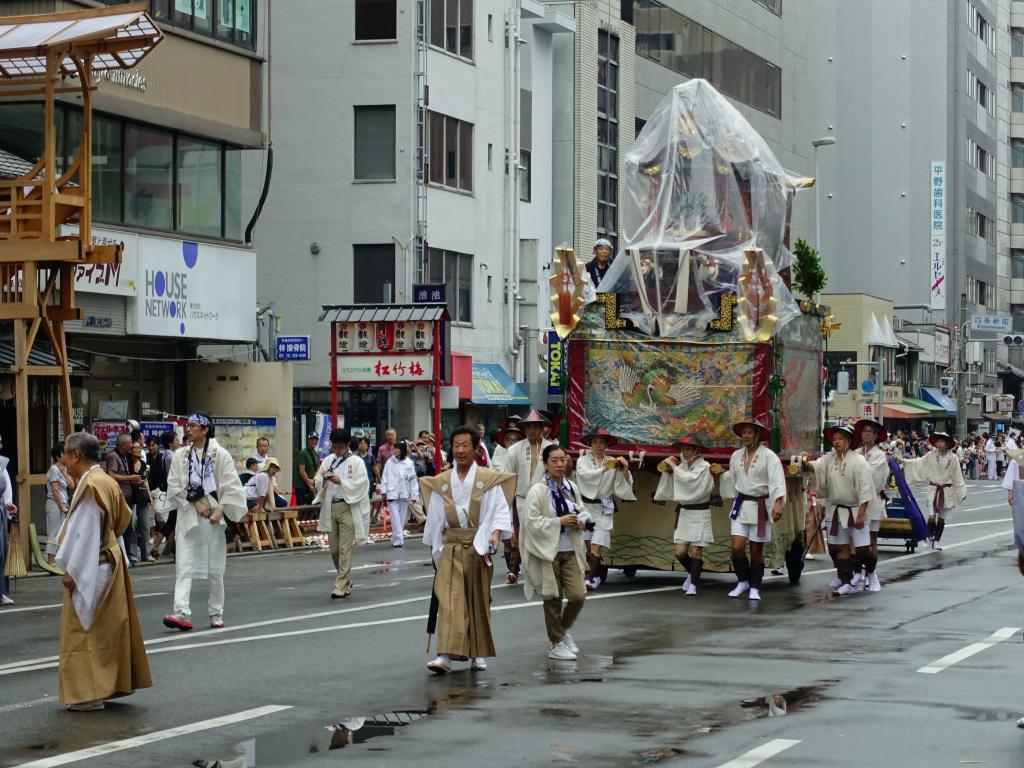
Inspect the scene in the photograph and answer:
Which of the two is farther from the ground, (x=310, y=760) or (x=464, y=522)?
(x=464, y=522)

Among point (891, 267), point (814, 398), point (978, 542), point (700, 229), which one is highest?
point (891, 267)

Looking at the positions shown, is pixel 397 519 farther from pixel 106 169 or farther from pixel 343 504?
pixel 343 504

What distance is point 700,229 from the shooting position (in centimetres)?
2067

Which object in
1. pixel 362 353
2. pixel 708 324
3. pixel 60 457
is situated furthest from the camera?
pixel 362 353

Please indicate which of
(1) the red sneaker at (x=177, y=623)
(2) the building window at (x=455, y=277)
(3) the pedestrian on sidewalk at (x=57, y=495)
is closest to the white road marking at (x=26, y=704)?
(1) the red sneaker at (x=177, y=623)

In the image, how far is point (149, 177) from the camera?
29.8 meters

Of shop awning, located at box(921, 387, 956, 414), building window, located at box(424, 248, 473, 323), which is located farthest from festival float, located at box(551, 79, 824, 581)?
shop awning, located at box(921, 387, 956, 414)

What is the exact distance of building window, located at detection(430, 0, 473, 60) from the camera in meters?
40.8

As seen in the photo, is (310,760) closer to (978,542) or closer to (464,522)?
(464,522)

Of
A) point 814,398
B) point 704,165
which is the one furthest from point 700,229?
point 814,398

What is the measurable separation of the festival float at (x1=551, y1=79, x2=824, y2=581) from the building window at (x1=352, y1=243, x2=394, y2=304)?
738 inches

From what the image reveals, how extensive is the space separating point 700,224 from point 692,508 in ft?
12.6

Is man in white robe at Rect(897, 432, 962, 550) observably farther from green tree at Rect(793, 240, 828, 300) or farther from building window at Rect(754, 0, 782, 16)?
building window at Rect(754, 0, 782, 16)

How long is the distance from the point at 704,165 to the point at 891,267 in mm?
67965
